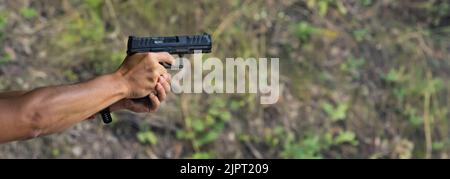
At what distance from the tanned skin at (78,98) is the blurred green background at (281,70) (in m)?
1.98

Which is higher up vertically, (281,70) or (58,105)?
(281,70)

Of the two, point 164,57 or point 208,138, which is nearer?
point 164,57

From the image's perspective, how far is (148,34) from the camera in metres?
4.91

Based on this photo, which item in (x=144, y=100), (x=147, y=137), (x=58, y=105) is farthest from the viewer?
(x=147, y=137)

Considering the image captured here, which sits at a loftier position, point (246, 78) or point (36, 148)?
point (246, 78)

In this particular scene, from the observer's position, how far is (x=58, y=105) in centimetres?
218

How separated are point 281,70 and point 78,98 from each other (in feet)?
9.97

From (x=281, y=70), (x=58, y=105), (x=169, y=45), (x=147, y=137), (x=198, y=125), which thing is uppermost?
(x=281, y=70)

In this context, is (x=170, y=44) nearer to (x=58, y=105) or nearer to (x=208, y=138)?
(x=58, y=105)

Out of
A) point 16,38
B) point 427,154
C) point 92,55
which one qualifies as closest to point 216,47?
point 92,55

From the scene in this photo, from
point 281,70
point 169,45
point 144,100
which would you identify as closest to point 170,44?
point 169,45

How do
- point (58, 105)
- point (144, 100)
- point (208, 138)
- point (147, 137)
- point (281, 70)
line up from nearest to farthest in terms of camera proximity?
point (58, 105) < point (144, 100) < point (147, 137) < point (208, 138) < point (281, 70)
